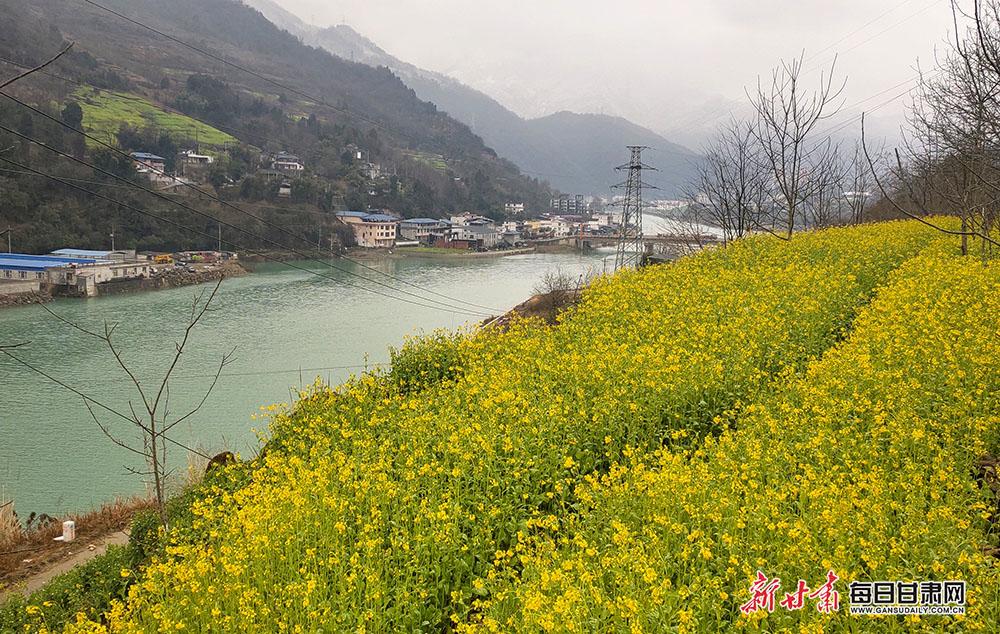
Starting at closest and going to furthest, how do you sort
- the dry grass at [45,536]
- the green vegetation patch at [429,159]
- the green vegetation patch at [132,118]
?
Answer: the dry grass at [45,536] → the green vegetation patch at [132,118] → the green vegetation patch at [429,159]

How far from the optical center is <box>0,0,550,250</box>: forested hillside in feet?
135

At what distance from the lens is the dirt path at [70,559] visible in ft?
23.7

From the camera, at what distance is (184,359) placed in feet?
70.4

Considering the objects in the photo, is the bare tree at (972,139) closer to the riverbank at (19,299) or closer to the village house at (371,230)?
the riverbank at (19,299)

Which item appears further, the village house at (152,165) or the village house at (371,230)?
the village house at (371,230)

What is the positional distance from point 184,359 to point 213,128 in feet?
210

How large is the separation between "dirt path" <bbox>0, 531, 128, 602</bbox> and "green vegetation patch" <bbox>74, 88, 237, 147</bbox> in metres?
58.8

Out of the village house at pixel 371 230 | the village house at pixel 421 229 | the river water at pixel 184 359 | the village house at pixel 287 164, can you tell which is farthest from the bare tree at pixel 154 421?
the village house at pixel 287 164

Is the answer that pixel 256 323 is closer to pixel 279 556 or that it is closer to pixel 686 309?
pixel 686 309

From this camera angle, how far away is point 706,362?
5.75 metres

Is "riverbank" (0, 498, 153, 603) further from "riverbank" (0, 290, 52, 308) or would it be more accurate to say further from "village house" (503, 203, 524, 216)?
"village house" (503, 203, 524, 216)

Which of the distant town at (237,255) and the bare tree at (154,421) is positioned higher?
the distant town at (237,255)

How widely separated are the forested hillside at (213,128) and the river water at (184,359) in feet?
23.8

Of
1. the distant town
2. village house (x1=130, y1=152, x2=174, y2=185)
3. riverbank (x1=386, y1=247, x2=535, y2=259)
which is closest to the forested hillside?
village house (x1=130, y1=152, x2=174, y2=185)
